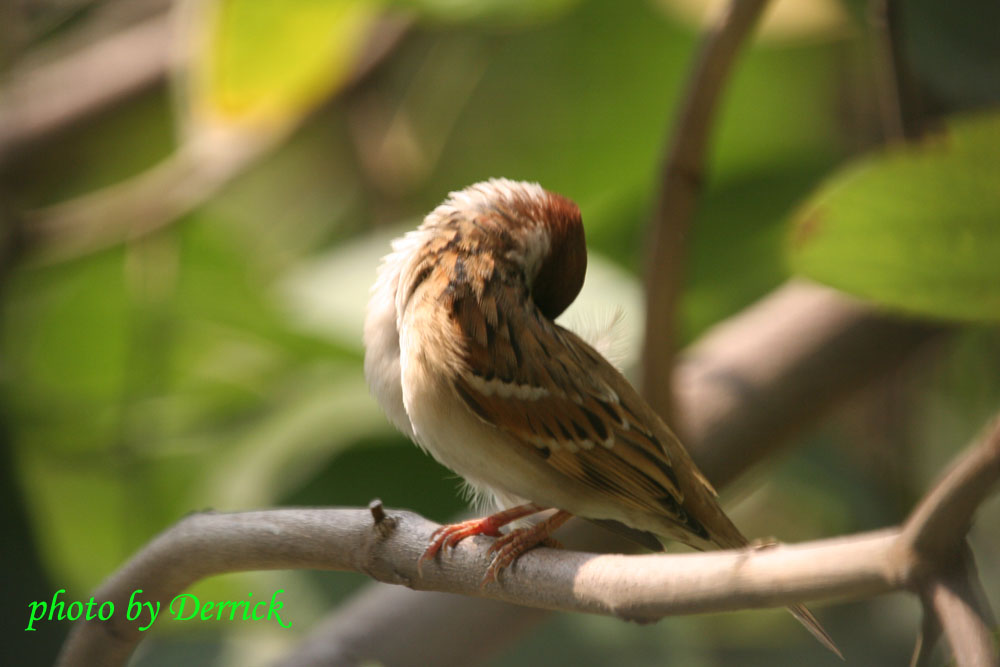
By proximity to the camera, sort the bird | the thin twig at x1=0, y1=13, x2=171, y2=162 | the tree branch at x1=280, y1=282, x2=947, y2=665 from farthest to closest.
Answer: the thin twig at x1=0, y1=13, x2=171, y2=162 → the tree branch at x1=280, y1=282, x2=947, y2=665 → the bird

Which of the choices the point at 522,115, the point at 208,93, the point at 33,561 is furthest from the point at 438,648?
the point at 522,115

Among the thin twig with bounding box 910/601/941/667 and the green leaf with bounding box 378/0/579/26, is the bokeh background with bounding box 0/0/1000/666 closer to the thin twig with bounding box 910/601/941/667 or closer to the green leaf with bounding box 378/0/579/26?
the green leaf with bounding box 378/0/579/26

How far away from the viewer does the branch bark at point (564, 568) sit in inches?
26.7

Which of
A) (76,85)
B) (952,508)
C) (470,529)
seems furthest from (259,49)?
(952,508)

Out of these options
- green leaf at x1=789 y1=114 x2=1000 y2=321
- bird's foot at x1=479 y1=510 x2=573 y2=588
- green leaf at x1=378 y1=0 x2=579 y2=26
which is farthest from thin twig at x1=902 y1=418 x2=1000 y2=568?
green leaf at x1=378 y1=0 x2=579 y2=26

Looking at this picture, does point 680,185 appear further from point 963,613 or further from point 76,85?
point 76,85

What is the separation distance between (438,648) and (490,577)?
26.3 inches

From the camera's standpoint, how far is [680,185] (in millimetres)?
1646

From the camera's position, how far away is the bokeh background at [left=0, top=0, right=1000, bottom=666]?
84.6 inches

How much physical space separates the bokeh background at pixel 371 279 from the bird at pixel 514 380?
0.70 m

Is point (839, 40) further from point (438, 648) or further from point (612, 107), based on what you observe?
point (438, 648)

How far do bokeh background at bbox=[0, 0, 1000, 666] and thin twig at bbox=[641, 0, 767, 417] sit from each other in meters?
0.21

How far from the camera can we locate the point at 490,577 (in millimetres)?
1043

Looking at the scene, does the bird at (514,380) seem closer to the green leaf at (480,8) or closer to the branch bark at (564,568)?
the branch bark at (564,568)
